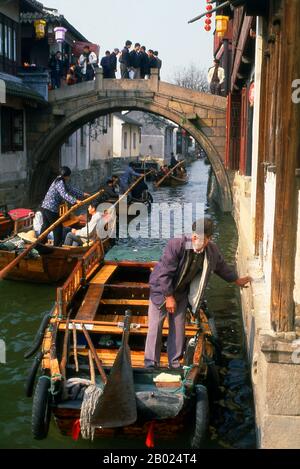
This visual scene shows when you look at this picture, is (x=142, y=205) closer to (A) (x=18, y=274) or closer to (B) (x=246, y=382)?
(A) (x=18, y=274)

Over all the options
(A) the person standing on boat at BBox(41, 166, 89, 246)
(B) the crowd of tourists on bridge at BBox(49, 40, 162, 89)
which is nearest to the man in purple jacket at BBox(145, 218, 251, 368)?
(A) the person standing on boat at BBox(41, 166, 89, 246)

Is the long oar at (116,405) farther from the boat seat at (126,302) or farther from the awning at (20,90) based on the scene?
the awning at (20,90)

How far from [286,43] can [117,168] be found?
33.8 metres

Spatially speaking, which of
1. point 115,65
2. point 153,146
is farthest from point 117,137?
point 115,65

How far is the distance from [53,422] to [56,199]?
5581 millimetres

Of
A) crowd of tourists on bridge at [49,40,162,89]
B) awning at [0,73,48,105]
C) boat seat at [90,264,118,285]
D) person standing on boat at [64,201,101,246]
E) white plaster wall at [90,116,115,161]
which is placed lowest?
boat seat at [90,264,118,285]

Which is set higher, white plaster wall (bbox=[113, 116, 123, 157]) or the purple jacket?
white plaster wall (bbox=[113, 116, 123, 157])

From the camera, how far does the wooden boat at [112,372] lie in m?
4.42

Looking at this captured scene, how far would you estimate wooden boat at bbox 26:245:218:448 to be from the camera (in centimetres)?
442

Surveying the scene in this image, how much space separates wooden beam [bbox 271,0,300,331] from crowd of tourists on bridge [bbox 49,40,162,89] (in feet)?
52.2

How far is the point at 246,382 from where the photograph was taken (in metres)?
6.30

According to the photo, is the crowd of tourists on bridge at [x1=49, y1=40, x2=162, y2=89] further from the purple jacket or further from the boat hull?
the purple jacket

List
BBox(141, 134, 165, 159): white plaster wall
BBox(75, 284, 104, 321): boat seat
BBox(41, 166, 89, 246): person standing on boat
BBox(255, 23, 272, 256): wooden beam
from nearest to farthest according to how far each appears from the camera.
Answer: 1. BBox(75, 284, 104, 321): boat seat
2. BBox(255, 23, 272, 256): wooden beam
3. BBox(41, 166, 89, 246): person standing on boat
4. BBox(141, 134, 165, 159): white plaster wall

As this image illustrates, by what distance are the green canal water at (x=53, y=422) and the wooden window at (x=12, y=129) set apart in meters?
8.61
